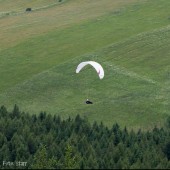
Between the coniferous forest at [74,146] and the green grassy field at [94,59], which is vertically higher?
the coniferous forest at [74,146]

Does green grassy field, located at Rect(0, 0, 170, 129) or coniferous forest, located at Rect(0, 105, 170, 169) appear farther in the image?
green grassy field, located at Rect(0, 0, 170, 129)

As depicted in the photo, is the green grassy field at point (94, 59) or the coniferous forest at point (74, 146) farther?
A: the green grassy field at point (94, 59)

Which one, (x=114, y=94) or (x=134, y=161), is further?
(x=114, y=94)

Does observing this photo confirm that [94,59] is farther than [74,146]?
Yes

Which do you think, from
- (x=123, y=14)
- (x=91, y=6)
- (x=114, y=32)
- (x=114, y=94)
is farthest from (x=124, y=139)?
(x=91, y=6)

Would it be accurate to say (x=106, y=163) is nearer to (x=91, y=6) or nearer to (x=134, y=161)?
(x=134, y=161)
